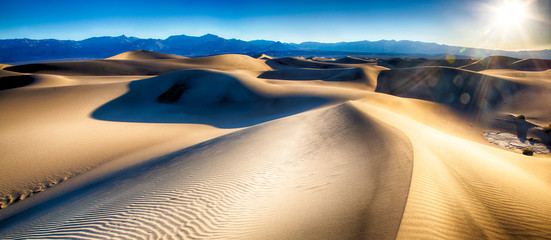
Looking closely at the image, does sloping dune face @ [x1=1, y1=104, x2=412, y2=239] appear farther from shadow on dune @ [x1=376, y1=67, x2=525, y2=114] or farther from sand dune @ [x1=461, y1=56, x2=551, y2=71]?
sand dune @ [x1=461, y1=56, x2=551, y2=71]

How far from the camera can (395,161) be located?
159 inches

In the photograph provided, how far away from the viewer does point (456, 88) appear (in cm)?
1992

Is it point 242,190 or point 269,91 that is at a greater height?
point 269,91

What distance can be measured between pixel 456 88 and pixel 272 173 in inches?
910

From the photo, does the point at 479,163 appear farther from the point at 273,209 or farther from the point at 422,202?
the point at 273,209

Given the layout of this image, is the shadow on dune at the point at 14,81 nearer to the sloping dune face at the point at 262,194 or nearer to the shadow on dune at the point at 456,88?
the sloping dune face at the point at 262,194

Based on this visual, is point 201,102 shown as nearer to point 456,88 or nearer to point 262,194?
point 262,194

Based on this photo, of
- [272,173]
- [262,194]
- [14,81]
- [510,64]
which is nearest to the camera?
[262,194]

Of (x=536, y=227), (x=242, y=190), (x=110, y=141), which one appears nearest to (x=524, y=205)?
(x=536, y=227)

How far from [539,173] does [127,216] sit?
9.41 metres

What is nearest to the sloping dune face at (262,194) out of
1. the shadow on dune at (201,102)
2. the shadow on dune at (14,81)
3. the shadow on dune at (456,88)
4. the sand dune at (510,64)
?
the shadow on dune at (201,102)

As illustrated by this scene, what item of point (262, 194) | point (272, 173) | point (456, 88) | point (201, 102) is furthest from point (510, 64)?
point (262, 194)

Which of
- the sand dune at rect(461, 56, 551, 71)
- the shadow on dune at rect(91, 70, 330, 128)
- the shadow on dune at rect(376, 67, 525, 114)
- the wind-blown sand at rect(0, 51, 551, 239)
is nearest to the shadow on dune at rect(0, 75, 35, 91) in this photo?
the wind-blown sand at rect(0, 51, 551, 239)

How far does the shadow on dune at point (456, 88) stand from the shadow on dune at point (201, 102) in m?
12.1
